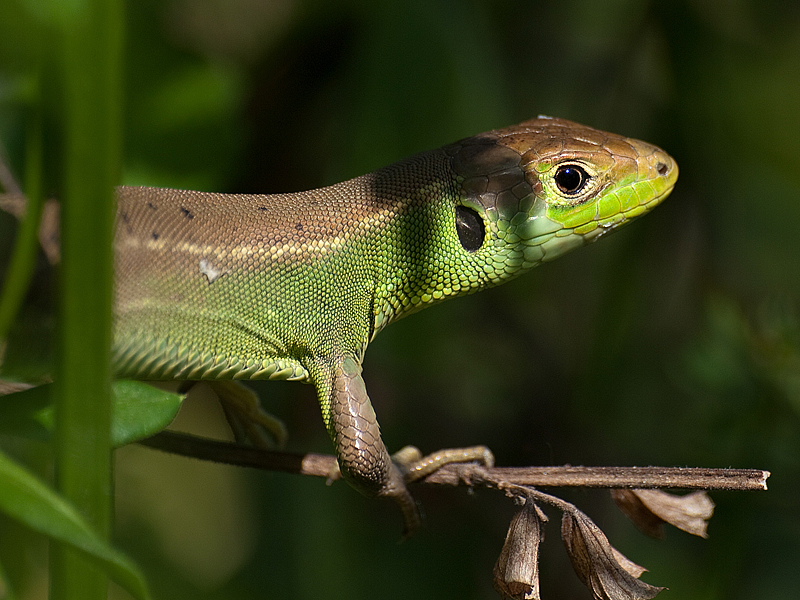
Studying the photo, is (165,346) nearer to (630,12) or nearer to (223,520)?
(223,520)

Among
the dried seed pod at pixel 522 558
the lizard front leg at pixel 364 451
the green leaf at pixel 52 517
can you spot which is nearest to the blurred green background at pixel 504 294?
the lizard front leg at pixel 364 451

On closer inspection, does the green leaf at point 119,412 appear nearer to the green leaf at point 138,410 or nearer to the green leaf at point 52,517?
the green leaf at point 138,410

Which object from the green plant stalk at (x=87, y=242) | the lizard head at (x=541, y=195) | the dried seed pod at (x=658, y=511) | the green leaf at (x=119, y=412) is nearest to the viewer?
the green plant stalk at (x=87, y=242)

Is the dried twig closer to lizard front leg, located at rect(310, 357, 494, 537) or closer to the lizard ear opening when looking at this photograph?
lizard front leg, located at rect(310, 357, 494, 537)

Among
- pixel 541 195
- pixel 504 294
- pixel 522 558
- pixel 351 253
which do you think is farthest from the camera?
pixel 504 294

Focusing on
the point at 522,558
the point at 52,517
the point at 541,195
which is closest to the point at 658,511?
the point at 522,558

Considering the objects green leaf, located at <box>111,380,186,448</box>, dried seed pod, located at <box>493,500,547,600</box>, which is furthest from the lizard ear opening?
green leaf, located at <box>111,380,186,448</box>

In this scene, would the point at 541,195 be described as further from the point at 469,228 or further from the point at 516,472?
the point at 516,472
